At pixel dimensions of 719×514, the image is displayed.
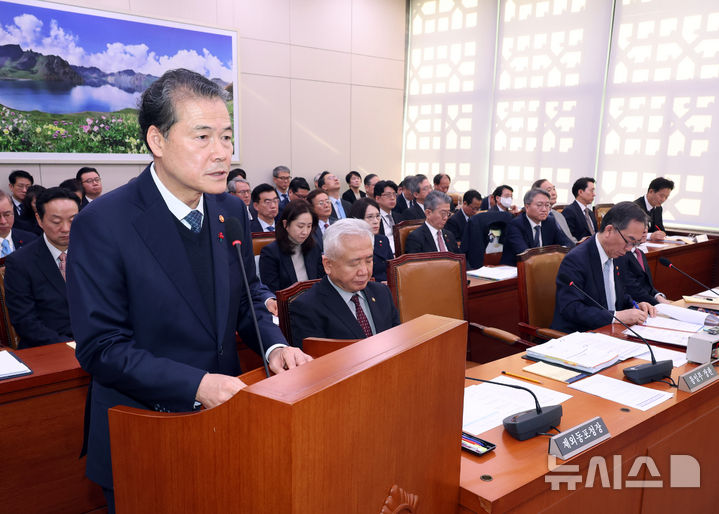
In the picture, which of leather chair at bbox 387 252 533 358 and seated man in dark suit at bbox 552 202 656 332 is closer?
seated man in dark suit at bbox 552 202 656 332

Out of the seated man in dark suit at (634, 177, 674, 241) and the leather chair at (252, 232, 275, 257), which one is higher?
the seated man in dark suit at (634, 177, 674, 241)

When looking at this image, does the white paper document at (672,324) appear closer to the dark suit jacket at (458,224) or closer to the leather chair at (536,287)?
the leather chair at (536,287)

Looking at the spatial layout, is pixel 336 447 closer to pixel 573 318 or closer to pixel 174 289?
pixel 174 289

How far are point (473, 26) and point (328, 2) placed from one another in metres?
2.39

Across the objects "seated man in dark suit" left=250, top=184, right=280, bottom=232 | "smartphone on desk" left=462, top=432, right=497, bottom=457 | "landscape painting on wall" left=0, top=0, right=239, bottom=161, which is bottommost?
"smartphone on desk" left=462, top=432, right=497, bottom=457

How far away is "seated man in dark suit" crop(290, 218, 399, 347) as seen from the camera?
7.08 ft

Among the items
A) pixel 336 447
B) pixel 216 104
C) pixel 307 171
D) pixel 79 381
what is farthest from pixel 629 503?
pixel 307 171

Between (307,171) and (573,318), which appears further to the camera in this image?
(307,171)

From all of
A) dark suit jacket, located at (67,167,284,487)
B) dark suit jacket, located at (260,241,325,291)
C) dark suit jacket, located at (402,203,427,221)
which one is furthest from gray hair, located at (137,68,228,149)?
dark suit jacket, located at (402,203,427,221)

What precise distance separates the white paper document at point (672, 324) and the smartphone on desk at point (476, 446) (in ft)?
5.42

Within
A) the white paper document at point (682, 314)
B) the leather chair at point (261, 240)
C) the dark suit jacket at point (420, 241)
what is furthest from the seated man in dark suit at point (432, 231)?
the white paper document at point (682, 314)

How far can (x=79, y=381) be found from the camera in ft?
6.93

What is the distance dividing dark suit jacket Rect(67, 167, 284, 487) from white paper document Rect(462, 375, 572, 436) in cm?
73

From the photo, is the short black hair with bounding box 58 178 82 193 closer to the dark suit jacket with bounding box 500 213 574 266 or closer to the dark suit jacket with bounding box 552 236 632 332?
the dark suit jacket with bounding box 500 213 574 266
